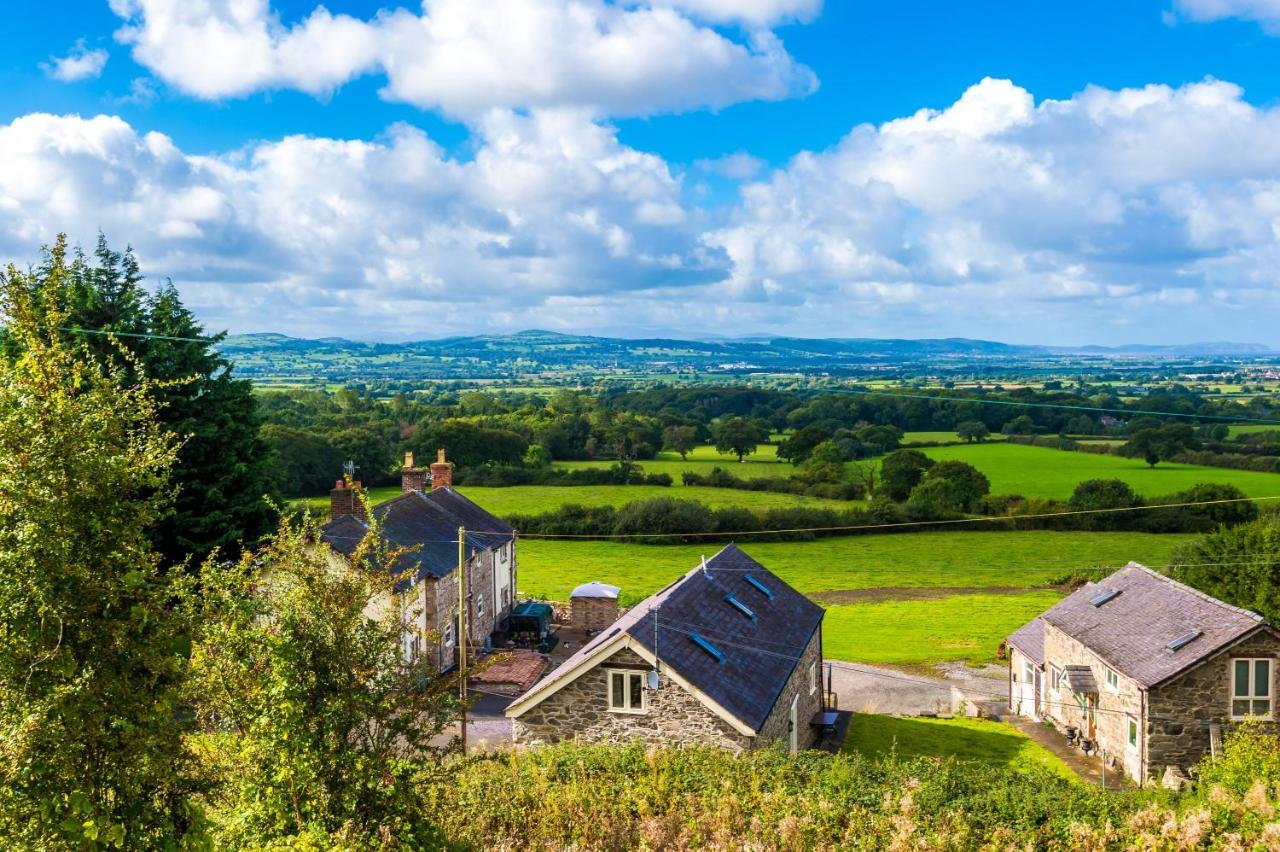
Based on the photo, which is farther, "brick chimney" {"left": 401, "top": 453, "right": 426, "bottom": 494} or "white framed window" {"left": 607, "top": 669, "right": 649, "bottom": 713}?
"brick chimney" {"left": 401, "top": 453, "right": 426, "bottom": 494}

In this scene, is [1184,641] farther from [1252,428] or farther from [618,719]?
[1252,428]

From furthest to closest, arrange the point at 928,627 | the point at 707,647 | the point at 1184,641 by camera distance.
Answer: the point at 928,627
the point at 1184,641
the point at 707,647

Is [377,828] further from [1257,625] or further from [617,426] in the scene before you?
[617,426]

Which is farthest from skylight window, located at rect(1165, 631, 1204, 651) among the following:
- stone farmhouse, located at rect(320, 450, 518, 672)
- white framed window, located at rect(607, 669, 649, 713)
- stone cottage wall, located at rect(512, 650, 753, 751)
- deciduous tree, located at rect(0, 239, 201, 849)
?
deciduous tree, located at rect(0, 239, 201, 849)

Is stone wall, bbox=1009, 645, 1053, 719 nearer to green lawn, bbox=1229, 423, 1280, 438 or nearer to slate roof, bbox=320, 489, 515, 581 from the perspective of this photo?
slate roof, bbox=320, 489, 515, 581

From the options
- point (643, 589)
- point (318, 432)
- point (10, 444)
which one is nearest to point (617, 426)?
point (318, 432)

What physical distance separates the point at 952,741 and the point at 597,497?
181ft

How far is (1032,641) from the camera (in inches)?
1332

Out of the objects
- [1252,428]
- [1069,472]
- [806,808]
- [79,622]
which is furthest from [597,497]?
[79,622]

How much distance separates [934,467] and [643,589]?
40774 mm

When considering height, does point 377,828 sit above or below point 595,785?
above

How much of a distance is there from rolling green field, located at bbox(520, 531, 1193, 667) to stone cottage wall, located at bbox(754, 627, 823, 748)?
1349 cm

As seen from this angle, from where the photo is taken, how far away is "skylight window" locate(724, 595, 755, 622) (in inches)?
1041

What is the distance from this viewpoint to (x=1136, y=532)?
72688 millimetres
